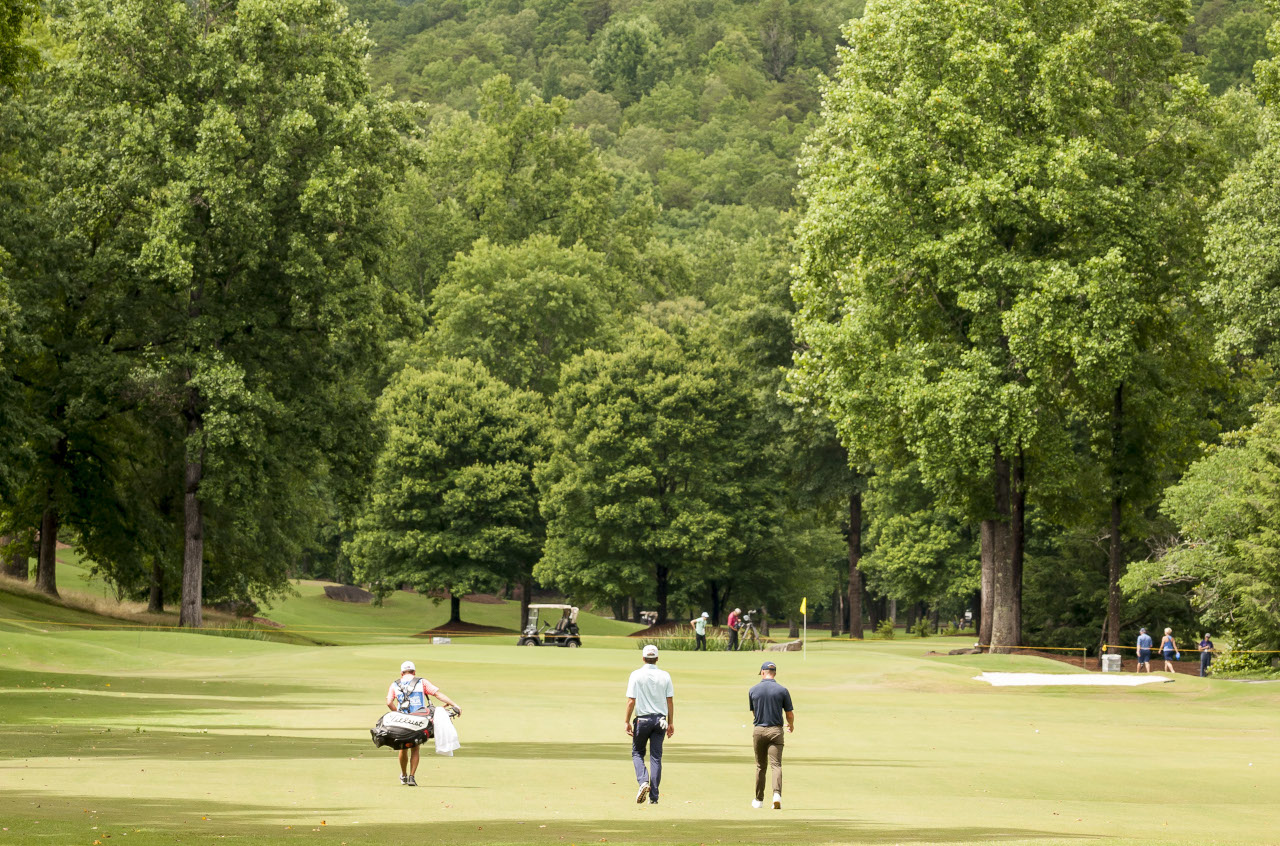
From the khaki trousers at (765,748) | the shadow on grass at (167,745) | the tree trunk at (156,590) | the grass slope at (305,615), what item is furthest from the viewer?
the tree trunk at (156,590)

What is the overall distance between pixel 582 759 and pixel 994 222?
27.2m

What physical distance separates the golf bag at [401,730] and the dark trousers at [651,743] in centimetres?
256

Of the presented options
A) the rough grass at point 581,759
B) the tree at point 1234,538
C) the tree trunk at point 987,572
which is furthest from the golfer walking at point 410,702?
the tree trunk at point 987,572

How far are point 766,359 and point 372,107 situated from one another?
1136 inches

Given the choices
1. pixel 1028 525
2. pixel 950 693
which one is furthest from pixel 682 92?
pixel 950 693

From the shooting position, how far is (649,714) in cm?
1667

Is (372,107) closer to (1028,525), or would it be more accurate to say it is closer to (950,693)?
(950,693)

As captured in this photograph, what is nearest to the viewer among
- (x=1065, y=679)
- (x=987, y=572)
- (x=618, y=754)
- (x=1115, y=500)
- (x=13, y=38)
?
(x=618, y=754)

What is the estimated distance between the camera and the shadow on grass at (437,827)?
1292 cm

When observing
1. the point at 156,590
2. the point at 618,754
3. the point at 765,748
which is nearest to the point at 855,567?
the point at 156,590

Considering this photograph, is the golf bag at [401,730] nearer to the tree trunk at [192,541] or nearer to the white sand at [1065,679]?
the white sand at [1065,679]

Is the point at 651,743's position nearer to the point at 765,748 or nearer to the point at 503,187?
the point at 765,748

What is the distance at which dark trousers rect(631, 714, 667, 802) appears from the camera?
54.0ft

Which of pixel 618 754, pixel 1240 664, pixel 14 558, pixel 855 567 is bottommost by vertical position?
pixel 618 754
